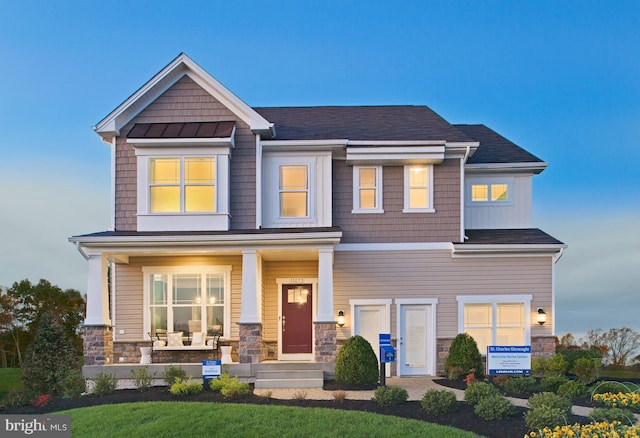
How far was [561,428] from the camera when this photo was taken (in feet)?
35.5

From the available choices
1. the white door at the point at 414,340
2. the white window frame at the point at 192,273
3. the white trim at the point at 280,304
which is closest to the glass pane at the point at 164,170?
the white window frame at the point at 192,273

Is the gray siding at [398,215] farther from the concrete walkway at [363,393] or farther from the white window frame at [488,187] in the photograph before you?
the concrete walkway at [363,393]

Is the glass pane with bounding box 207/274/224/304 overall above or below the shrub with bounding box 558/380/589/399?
above

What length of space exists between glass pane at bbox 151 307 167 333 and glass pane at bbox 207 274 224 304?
1.34 meters

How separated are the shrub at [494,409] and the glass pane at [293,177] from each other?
868 cm

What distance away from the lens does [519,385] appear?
14.7 m

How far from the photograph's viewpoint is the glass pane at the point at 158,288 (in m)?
19.0

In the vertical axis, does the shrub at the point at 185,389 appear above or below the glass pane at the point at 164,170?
below

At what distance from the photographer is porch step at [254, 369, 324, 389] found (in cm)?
1585

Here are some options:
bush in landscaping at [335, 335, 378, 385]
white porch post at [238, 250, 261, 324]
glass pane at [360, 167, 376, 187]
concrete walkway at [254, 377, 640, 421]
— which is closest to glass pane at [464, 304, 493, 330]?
concrete walkway at [254, 377, 640, 421]

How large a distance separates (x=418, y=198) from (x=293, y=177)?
3688 mm

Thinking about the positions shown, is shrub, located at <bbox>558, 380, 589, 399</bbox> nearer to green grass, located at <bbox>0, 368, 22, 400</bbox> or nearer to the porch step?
the porch step

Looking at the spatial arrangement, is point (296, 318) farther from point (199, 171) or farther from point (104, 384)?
point (104, 384)

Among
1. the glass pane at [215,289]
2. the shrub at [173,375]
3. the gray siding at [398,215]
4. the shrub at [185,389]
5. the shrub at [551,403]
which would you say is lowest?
the shrub at [185,389]
